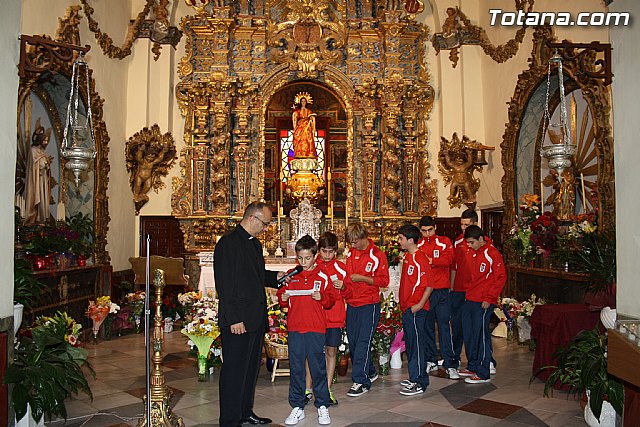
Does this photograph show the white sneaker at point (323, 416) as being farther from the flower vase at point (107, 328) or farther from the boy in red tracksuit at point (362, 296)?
the flower vase at point (107, 328)

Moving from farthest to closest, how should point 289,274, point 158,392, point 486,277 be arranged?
point 486,277
point 289,274
point 158,392

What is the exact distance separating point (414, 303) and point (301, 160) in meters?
6.81

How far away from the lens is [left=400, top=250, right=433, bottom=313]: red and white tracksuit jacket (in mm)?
5996

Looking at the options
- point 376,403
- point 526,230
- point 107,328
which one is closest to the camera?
point 376,403

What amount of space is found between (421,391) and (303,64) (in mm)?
8556

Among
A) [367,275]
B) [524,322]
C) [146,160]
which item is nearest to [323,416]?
[367,275]

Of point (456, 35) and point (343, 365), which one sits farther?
point (456, 35)

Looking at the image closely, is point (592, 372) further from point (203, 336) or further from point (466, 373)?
point (203, 336)

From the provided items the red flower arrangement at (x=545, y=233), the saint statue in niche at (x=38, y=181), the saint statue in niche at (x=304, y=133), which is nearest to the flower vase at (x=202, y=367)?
the saint statue in niche at (x=38, y=181)

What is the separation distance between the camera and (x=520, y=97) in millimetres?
10969

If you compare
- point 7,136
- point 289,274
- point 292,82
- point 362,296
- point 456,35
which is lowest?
point 362,296

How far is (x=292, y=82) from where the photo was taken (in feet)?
43.7

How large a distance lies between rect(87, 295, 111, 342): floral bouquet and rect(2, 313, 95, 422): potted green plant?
3998 mm

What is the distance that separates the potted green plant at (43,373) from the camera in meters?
4.53
